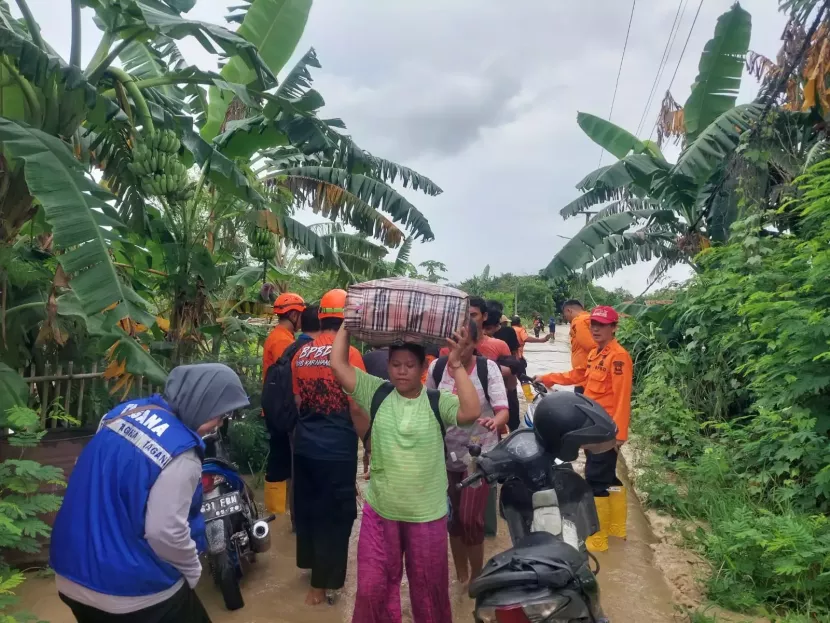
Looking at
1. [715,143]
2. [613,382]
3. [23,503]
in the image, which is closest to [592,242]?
[715,143]

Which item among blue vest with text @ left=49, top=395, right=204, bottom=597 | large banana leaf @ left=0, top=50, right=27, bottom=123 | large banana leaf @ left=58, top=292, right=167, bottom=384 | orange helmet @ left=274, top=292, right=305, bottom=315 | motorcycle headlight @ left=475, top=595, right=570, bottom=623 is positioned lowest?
motorcycle headlight @ left=475, top=595, right=570, bottom=623

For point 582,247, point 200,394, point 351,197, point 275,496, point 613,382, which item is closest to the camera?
point 200,394

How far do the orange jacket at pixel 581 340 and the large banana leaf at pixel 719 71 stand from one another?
541 centimetres

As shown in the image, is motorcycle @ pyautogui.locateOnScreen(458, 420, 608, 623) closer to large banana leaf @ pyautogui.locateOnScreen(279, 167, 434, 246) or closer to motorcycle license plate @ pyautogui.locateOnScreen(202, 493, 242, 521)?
motorcycle license plate @ pyautogui.locateOnScreen(202, 493, 242, 521)

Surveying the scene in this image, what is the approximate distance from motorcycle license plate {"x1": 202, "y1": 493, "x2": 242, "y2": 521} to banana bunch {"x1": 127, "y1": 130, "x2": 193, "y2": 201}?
2523 millimetres

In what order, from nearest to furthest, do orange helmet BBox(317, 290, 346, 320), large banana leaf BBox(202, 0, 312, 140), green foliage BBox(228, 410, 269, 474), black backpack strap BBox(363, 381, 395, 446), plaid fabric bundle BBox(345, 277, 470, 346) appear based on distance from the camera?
1. plaid fabric bundle BBox(345, 277, 470, 346)
2. black backpack strap BBox(363, 381, 395, 446)
3. orange helmet BBox(317, 290, 346, 320)
4. green foliage BBox(228, 410, 269, 474)
5. large banana leaf BBox(202, 0, 312, 140)

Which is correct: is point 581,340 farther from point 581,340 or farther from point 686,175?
point 686,175

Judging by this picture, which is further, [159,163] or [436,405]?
[159,163]

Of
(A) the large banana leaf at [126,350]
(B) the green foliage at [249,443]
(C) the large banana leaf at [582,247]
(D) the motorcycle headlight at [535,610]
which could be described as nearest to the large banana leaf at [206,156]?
(A) the large banana leaf at [126,350]

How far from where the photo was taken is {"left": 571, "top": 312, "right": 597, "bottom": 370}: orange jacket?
20.0ft

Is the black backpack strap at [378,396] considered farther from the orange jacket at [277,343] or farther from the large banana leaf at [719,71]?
the large banana leaf at [719,71]

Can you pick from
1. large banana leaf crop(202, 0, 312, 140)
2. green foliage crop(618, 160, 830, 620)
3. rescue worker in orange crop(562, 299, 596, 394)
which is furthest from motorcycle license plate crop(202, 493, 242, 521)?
large banana leaf crop(202, 0, 312, 140)

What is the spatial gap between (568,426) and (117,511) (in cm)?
172

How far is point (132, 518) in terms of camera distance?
2.04m
